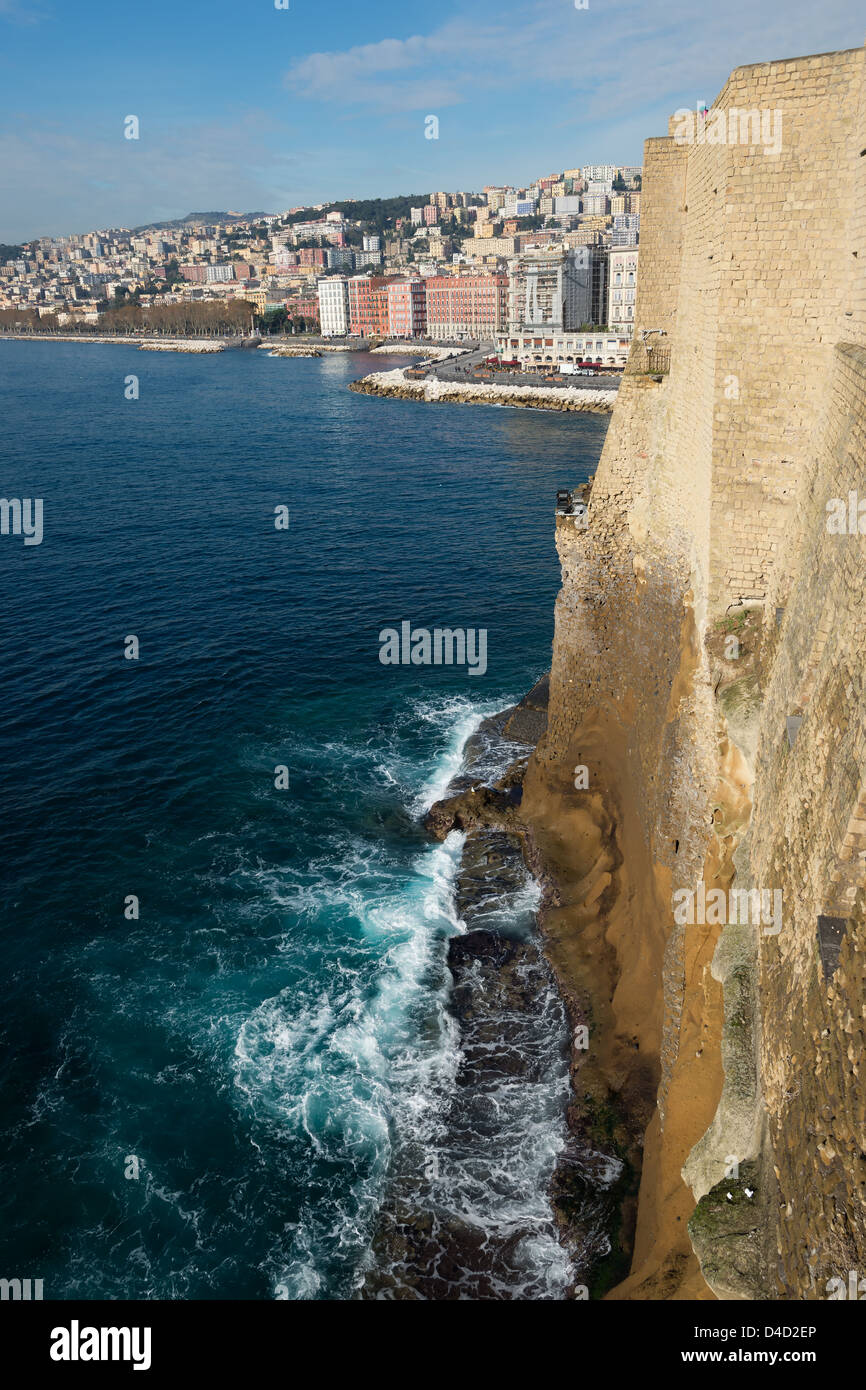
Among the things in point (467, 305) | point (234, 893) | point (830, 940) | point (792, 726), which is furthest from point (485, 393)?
point (830, 940)

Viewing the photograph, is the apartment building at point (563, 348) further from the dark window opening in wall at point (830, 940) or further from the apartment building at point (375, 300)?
the dark window opening in wall at point (830, 940)

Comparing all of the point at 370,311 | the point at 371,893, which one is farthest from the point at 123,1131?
the point at 370,311

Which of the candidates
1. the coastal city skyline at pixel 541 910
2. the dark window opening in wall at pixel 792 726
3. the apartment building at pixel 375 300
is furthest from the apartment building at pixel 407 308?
the dark window opening in wall at pixel 792 726

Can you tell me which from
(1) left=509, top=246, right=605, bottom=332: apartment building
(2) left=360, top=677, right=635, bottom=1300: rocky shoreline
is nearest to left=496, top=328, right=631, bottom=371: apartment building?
(1) left=509, top=246, right=605, bottom=332: apartment building

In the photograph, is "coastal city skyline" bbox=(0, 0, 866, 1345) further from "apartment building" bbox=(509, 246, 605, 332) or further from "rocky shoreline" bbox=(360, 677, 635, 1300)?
"apartment building" bbox=(509, 246, 605, 332)

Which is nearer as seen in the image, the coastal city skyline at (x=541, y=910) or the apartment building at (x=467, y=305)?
the coastal city skyline at (x=541, y=910)

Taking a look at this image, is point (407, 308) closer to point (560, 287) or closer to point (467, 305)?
point (467, 305)

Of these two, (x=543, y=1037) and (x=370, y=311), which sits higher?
(x=370, y=311)

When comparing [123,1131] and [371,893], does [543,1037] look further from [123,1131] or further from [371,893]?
[123,1131]
